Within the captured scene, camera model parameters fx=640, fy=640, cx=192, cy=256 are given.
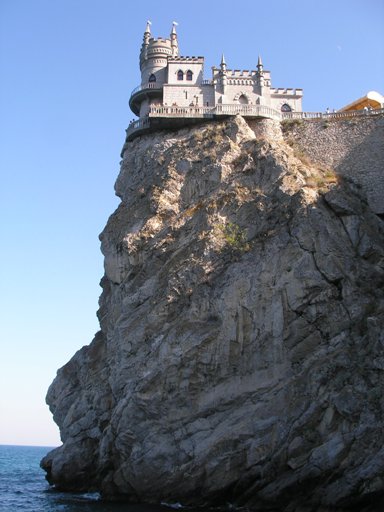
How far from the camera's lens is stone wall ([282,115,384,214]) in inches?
1352

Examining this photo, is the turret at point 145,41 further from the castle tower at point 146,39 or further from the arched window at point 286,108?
the arched window at point 286,108

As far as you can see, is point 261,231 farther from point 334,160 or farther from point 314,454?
point 314,454

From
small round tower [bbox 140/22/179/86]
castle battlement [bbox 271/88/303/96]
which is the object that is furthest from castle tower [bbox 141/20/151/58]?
castle battlement [bbox 271/88/303/96]

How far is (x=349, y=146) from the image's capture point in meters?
36.4

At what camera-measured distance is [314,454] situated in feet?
82.0

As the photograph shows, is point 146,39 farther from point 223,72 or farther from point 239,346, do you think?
point 239,346

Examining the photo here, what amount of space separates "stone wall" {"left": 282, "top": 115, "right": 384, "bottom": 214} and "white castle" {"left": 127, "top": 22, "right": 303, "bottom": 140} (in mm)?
2619

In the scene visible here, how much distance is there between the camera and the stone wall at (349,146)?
34.3 metres

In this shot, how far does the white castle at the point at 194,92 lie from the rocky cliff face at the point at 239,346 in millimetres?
3965

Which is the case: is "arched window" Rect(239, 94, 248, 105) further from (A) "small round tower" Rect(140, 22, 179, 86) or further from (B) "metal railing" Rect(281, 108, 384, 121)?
(A) "small round tower" Rect(140, 22, 179, 86)

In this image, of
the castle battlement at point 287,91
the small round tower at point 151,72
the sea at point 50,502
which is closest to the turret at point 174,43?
the small round tower at point 151,72

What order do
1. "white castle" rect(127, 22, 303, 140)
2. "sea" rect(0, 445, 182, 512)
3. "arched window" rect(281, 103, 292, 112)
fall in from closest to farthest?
"sea" rect(0, 445, 182, 512), "white castle" rect(127, 22, 303, 140), "arched window" rect(281, 103, 292, 112)

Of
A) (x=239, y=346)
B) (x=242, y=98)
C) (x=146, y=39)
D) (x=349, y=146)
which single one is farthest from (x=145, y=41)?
(x=239, y=346)

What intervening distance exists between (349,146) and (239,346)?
1447cm
